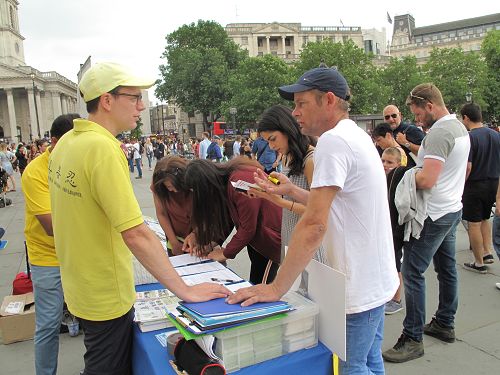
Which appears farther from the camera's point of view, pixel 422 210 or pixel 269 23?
pixel 269 23

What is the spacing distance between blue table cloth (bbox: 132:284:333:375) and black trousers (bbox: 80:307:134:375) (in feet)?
0.32

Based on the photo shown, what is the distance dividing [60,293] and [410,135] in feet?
13.4

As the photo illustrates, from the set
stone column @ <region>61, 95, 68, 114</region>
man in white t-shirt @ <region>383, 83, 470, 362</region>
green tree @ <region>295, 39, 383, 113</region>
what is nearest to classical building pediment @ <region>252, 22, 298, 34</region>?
green tree @ <region>295, 39, 383, 113</region>

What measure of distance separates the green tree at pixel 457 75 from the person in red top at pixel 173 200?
175ft

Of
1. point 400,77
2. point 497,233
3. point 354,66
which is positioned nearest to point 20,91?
point 354,66

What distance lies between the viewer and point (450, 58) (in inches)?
2172

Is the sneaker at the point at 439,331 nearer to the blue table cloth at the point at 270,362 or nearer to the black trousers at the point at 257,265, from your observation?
the black trousers at the point at 257,265

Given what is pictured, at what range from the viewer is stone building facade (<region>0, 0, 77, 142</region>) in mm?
74438

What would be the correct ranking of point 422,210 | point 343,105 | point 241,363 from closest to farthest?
point 241,363, point 343,105, point 422,210

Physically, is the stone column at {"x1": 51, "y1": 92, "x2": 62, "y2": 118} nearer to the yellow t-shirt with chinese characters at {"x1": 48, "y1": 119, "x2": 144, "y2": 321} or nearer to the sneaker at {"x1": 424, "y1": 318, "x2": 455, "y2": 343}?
the sneaker at {"x1": 424, "y1": 318, "x2": 455, "y2": 343}

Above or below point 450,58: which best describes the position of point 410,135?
below

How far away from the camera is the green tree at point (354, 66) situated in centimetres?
4962

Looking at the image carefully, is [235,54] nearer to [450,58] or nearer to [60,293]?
[450,58]

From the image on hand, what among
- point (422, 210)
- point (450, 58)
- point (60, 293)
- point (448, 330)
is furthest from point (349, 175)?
point (450, 58)
